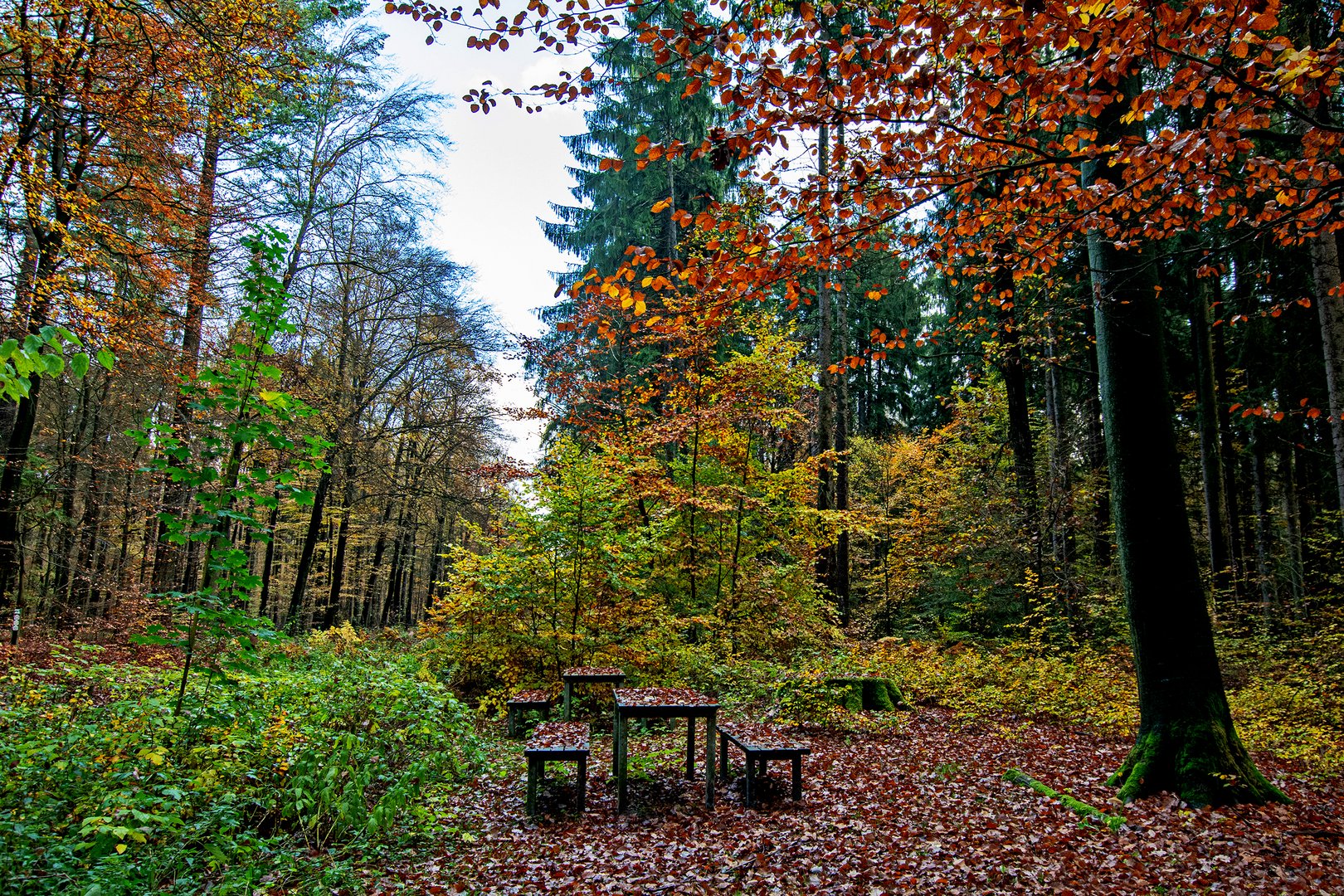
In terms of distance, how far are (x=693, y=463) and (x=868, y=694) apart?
4.77 m

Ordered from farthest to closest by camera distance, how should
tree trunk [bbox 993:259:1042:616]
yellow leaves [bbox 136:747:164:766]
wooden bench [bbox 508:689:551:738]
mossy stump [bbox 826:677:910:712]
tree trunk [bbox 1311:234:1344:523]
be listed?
tree trunk [bbox 993:259:1042:616] → mossy stump [bbox 826:677:910:712] → tree trunk [bbox 1311:234:1344:523] → wooden bench [bbox 508:689:551:738] → yellow leaves [bbox 136:747:164:766]

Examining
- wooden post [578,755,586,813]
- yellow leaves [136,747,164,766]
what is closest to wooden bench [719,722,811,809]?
wooden post [578,755,586,813]

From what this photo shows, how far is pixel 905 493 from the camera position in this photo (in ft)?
64.7

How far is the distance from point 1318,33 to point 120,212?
52.2ft

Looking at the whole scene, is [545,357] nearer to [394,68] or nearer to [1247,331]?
[394,68]

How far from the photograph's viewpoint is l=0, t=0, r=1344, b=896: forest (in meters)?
3.59

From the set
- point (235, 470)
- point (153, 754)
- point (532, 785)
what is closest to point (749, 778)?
point (532, 785)

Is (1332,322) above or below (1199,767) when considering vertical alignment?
above

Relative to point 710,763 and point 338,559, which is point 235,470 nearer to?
point 710,763

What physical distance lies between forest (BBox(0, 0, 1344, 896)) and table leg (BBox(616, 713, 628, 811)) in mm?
118

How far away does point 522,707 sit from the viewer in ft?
23.6

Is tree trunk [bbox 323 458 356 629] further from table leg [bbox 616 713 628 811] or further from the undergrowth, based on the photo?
table leg [bbox 616 713 628 811]

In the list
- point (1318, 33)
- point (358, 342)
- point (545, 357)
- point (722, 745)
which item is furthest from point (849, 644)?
point (358, 342)

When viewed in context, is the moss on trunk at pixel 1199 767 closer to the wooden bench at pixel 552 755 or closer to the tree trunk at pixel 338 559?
the wooden bench at pixel 552 755
